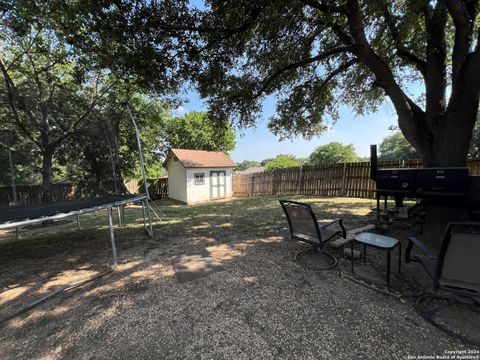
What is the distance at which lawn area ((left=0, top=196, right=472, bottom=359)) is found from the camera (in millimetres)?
1805

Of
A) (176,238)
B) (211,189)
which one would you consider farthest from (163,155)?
(176,238)

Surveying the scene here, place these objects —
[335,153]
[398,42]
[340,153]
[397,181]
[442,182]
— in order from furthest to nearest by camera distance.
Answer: [335,153]
[340,153]
[398,42]
[397,181]
[442,182]

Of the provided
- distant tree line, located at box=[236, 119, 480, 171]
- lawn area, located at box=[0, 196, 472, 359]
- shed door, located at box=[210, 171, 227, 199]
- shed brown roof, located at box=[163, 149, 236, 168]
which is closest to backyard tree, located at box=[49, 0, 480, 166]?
lawn area, located at box=[0, 196, 472, 359]

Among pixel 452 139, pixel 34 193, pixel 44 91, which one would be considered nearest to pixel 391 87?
pixel 452 139

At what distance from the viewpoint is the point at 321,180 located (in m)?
11.8

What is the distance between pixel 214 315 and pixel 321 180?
10773mm

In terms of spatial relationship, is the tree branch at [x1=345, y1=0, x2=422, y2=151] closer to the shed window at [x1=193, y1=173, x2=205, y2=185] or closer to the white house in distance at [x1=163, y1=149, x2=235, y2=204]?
the white house in distance at [x1=163, y1=149, x2=235, y2=204]

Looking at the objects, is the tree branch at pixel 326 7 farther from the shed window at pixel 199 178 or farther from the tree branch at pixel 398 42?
the shed window at pixel 199 178

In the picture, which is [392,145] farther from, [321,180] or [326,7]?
[326,7]

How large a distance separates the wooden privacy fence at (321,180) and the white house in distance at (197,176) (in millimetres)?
1722

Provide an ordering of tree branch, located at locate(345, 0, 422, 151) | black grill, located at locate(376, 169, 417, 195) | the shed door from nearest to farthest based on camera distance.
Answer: black grill, located at locate(376, 169, 417, 195) → tree branch, located at locate(345, 0, 422, 151) → the shed door

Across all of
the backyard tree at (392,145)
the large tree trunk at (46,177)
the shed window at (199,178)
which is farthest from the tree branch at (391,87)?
the backyard tree at (392,145)

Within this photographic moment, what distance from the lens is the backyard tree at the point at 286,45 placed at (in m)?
3.76

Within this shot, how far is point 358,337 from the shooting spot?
73.6 inches
